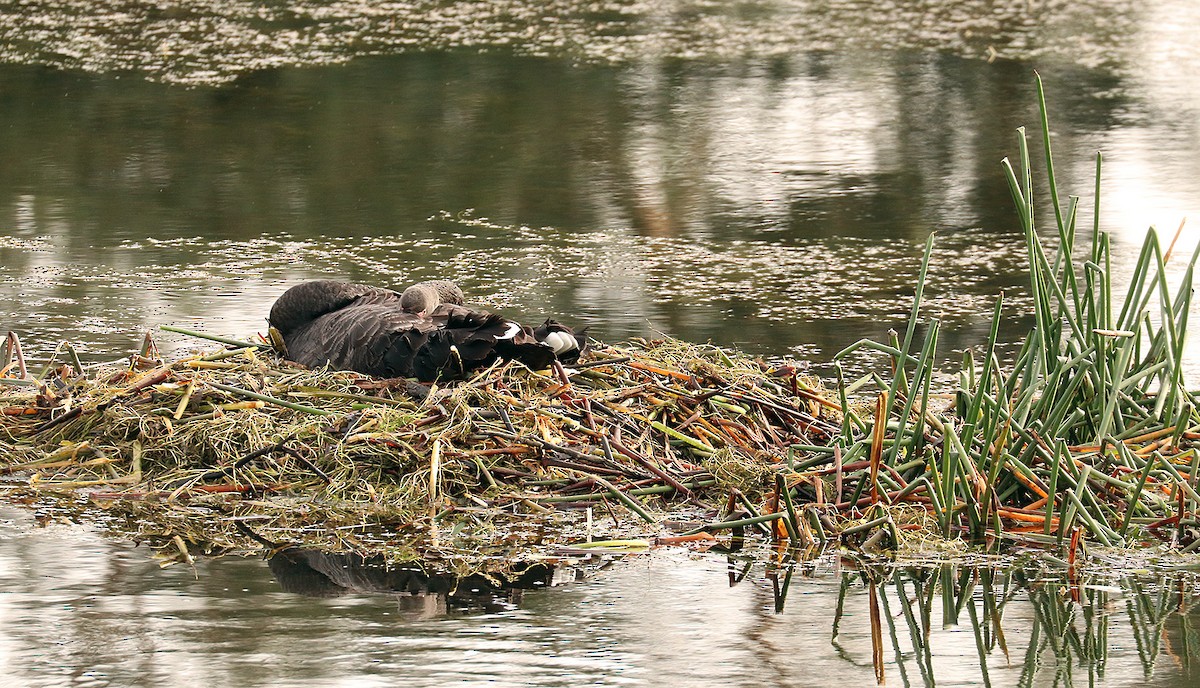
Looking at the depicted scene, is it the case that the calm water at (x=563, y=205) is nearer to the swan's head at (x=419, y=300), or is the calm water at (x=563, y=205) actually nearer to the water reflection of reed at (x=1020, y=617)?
the water reflection of reed at (x=1020, y=617)

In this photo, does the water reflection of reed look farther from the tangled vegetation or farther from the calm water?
the tangled vegetation

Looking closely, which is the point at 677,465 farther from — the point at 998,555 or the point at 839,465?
the point at 998,555

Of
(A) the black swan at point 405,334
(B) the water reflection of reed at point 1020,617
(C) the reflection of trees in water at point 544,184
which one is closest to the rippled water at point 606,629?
(B) the water reflection of reed at point 1020,617

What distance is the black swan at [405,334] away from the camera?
19.8 ft

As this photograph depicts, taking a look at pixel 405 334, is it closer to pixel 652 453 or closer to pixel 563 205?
pixel 652 453

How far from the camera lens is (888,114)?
13.4 meters

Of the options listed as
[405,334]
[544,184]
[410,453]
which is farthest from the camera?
[544,184]

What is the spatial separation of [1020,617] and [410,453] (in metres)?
1.90

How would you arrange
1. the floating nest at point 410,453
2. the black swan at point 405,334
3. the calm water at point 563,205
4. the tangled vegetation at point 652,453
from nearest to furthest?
the calm water at point 563,205 → the tangled vegetation at point 652,453 → the floating nest at point 410,453 → the black swan at point 405,334

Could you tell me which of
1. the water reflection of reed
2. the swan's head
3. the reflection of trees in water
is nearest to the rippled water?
the water reflection of reed

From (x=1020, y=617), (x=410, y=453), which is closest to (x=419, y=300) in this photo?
(x=410, y=453)

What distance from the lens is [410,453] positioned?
17.9ft

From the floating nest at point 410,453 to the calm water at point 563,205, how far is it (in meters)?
0.33

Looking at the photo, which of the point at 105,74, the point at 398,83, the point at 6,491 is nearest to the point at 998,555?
the point at 6,491
